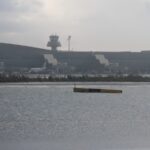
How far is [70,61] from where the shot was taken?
132 meters

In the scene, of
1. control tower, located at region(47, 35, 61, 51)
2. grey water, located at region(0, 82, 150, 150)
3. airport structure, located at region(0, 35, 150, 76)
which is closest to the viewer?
grey water, located at region(0, 82, 150, 150)

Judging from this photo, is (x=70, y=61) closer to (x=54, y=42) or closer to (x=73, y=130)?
(x=54, y=42)

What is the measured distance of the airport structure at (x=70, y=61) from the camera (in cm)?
13138

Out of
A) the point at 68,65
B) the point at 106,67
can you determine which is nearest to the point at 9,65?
the point at 68,65

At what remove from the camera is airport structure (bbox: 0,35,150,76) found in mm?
131375

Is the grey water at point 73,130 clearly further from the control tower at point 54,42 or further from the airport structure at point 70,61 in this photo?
the control tower at point 54,42

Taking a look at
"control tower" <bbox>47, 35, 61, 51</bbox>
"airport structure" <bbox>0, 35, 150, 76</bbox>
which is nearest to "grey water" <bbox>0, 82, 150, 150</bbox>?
"airport structure" <bbox>0, 35, 150, 76</bbox>

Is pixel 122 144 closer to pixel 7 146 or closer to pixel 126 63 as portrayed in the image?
pixel 7 146

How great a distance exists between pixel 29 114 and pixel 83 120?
4.57m

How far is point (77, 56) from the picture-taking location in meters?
134

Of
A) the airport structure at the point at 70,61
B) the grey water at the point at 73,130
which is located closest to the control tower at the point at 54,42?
the airport structure at the point at 70,61

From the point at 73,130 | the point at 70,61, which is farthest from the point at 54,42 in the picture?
the point at 73,130

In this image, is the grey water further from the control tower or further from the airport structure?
the control tower

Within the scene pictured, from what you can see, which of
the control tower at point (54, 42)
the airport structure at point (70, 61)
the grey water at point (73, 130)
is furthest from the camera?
the control tower at point (54, 42)
